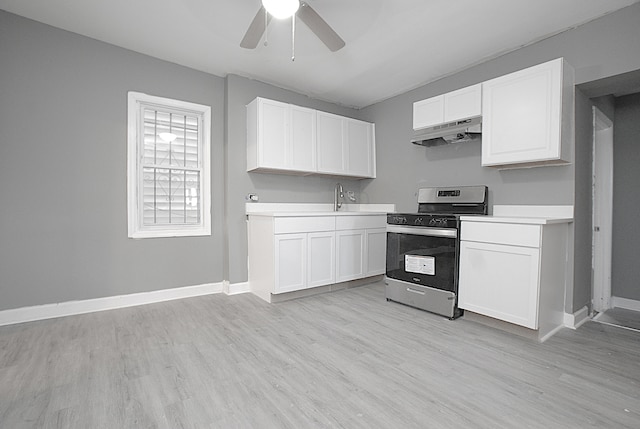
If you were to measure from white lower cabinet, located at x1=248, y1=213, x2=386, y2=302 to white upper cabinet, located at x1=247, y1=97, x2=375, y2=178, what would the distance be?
0.76m

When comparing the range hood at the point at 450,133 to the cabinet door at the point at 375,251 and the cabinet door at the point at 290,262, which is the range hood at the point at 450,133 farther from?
the cabinet door at the point at 290,262

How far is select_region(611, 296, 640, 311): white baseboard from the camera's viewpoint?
3.18 m

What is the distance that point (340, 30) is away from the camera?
273 cm

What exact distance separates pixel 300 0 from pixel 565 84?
2.24 m

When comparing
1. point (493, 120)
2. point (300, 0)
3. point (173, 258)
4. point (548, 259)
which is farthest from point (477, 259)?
point (173, 258)

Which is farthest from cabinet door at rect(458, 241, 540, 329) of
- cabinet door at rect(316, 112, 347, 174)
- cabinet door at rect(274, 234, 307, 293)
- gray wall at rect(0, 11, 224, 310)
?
gray wall at rect(0, 11, 224, 310)

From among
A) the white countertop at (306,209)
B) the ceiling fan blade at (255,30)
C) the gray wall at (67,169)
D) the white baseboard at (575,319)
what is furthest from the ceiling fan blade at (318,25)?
the white baseboard at (575,319)

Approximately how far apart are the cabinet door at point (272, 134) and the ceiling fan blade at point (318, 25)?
1.41 metres

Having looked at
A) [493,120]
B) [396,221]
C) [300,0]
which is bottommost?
[396,221]

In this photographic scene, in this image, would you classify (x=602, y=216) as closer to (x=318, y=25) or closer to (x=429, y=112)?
(x=429, y=112)

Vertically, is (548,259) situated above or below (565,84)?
below

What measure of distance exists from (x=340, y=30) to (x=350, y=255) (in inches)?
96.2

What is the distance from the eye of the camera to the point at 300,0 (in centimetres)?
200

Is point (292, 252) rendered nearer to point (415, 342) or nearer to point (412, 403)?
point (415, 342)
